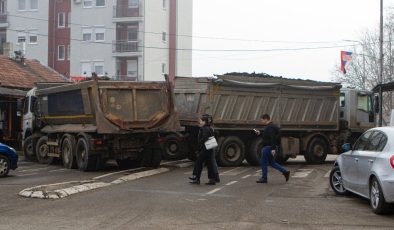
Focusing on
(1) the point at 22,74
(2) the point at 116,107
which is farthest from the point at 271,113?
(1) the point at 22,74

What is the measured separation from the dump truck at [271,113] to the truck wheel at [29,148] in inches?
213

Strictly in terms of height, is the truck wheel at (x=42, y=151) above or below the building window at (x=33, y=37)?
below

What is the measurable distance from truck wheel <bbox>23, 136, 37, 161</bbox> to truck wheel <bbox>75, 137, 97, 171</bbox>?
4.50 metres

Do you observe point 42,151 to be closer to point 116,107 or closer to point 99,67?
point 116,107

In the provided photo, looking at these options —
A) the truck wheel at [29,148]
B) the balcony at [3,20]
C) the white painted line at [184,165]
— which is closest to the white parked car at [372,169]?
the white painted line at [184,165]

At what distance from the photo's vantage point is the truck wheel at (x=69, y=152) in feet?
58.5

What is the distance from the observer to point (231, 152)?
19.6 metres

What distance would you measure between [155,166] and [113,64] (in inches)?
1454

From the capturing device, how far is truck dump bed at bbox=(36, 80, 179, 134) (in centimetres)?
1673

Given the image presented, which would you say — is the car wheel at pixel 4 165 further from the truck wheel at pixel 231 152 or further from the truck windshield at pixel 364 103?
the truck windshield at pixel 364 103

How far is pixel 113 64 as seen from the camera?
2124 inches

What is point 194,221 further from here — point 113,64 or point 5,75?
point 113,64

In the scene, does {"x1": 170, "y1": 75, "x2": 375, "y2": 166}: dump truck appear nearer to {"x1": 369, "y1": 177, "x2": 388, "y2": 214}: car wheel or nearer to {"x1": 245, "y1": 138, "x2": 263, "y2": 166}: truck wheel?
{"x1": 245, "y1": 138, "x2": 263, "y2": 166}: truck wheel

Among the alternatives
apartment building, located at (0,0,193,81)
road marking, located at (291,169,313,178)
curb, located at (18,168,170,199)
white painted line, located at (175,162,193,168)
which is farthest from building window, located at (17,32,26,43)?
curb, located at (18,168,170,199)
